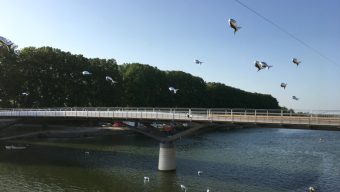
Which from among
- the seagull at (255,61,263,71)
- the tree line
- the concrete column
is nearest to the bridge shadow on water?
the concrete column

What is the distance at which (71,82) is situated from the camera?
357 ft

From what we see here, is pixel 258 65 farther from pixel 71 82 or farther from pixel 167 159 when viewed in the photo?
pixel 71 82

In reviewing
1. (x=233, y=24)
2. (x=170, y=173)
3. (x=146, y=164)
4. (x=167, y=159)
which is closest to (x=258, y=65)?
(x=233, y=24)

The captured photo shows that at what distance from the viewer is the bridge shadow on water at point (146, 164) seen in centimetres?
4612

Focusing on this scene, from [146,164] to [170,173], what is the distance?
7.23 metres

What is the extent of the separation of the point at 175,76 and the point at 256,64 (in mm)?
126978

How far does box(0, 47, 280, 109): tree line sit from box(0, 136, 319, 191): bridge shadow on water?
3033cm

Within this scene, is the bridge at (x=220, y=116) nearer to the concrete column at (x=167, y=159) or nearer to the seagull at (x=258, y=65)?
the concrete column at (x=167, y=159)

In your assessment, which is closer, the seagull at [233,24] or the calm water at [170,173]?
the seagull at [233,24]

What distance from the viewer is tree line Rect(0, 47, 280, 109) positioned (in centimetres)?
10144

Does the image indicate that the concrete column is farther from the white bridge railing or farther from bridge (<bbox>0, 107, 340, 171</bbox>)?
the white bridge railing

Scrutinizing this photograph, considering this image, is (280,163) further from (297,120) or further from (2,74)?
(2,74)

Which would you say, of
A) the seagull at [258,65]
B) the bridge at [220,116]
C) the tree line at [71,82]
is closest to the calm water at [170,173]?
the bridge at [220,116]

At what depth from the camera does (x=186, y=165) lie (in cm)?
5628
